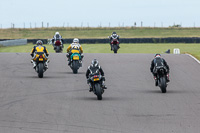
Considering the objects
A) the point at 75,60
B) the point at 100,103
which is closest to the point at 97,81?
the point at 100,103

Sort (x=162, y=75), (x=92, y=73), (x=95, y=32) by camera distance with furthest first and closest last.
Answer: (x=95, y=32) < (x=162, y=75) < (x=92, y=73)

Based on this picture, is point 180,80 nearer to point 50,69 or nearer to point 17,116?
point 50,69

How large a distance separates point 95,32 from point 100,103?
220ft

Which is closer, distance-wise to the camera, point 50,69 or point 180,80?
point 180,80

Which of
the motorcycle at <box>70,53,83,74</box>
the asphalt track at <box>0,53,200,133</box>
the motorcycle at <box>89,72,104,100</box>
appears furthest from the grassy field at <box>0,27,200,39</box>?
the motorcycle at <box>89,72,104,100</box>

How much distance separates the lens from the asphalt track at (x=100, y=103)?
11.6 m

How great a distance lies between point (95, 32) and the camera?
81688 millimetres

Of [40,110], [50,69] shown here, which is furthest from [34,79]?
[40,110]

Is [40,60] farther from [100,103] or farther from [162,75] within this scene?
[100,103]

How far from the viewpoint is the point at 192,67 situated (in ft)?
84.2

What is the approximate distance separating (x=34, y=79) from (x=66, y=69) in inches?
171

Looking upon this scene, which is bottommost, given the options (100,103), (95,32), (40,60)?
(100,103)

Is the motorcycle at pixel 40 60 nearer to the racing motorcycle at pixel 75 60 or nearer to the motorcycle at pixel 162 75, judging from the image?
the racing motorcycle at pixel 75 60

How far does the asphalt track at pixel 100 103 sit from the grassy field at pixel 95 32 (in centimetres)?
5237
